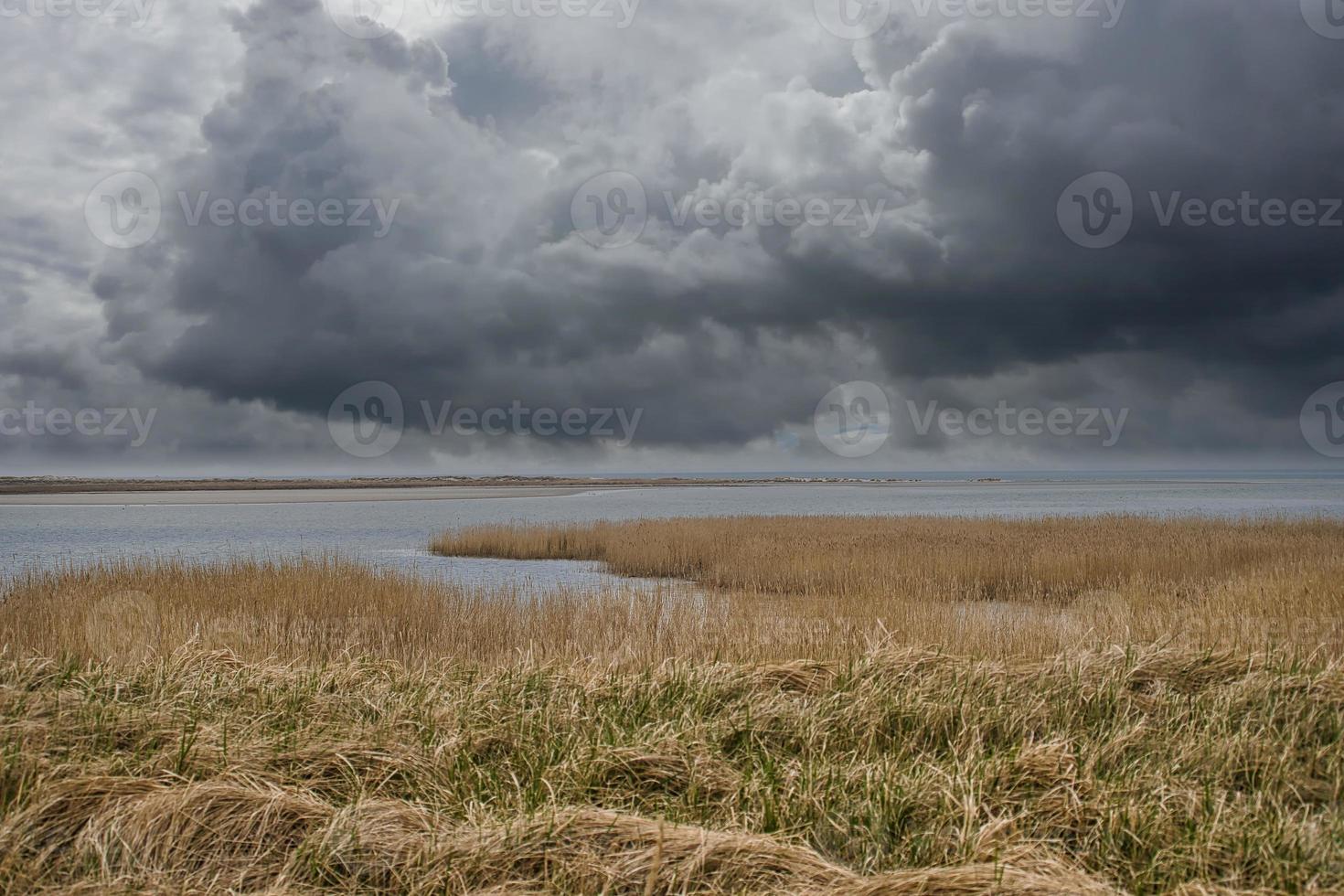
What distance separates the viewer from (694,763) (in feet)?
15.8

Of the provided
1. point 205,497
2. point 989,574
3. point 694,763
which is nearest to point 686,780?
point 694,763

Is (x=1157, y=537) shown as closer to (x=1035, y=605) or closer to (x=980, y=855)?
(x=1035, y=605)

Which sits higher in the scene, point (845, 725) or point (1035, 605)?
point (845, 725)

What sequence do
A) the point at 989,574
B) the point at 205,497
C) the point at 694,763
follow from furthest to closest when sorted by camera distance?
the point at 205,497 < the point at 989,574 < the point at 694,763

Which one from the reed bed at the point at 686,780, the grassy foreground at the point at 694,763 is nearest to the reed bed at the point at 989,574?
the grassy foreground at the point at 694,763

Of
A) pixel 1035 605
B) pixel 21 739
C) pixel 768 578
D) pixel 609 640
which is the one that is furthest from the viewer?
pixel 768 578

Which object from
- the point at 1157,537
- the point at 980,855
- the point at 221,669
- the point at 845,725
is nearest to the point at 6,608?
the point at 221,669

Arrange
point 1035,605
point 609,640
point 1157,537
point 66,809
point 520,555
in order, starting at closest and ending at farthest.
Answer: point 66,809 → point 609,640 → point 1035,605 → point 1157,537 → point 520,555

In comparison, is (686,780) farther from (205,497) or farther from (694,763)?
(205,497)

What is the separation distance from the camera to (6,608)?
492 inches

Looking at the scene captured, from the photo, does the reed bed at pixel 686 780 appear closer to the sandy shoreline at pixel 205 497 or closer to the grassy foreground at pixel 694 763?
the grassy foreground at pixel 694 763

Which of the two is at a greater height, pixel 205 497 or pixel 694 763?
pixel 694 763

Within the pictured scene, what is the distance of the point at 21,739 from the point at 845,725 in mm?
5508

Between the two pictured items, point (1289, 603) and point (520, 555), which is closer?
point (1289, 603)
